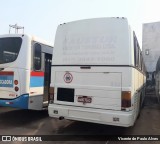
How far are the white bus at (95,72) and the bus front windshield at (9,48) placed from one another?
1.56 meters

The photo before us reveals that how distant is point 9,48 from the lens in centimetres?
818

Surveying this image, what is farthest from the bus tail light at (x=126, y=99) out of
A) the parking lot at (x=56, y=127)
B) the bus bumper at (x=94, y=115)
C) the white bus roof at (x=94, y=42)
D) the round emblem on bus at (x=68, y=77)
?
the round emblem on bus at (x=68, y=77)

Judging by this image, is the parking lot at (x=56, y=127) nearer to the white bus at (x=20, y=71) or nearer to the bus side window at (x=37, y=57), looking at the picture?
the white bus at (x=20, y=71)

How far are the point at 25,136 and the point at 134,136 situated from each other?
123 inches

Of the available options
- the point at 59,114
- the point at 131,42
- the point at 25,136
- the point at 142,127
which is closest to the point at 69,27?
the point at 131,42

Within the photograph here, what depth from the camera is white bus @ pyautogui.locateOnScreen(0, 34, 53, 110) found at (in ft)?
25.6

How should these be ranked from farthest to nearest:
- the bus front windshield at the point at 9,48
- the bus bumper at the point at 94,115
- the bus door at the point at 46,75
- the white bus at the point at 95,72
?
the bus door at the point at 46,75 < the bus front windshield at the point at 9,48 < the white bus at the point at 95,72 < the bus bumper at the point at 94,115

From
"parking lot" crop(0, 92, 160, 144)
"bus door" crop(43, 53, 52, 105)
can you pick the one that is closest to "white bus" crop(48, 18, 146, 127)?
"parking lot" crop(0, 92, 160, 144)

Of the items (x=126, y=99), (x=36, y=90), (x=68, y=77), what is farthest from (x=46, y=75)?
(x=126, y=99)

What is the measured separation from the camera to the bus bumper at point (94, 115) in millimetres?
6074

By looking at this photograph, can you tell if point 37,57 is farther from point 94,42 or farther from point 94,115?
point 94,115

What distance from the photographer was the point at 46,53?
9250mm

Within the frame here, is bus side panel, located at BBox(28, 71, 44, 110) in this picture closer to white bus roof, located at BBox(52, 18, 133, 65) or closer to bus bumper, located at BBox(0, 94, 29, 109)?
bus bumper, located at BBox(0, 94, 29, 109)

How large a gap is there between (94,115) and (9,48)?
12.5ft
